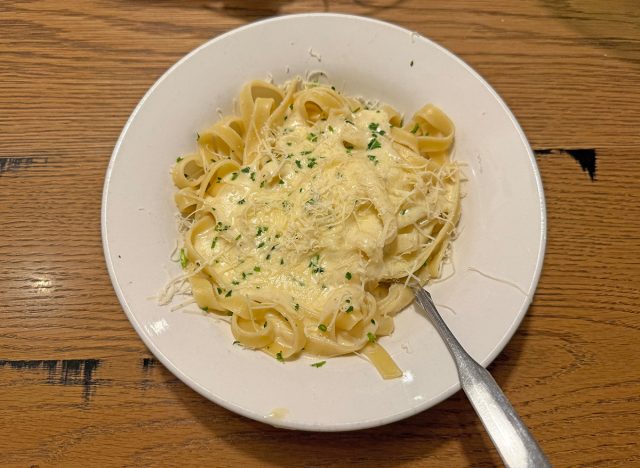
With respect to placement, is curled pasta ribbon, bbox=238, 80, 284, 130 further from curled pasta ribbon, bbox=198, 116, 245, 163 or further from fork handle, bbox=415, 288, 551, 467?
fork handle, bbox=415, 288, 551, 467

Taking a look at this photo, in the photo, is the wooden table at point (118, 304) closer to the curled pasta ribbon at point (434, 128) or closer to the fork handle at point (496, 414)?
the fork handle at point (496, 414)

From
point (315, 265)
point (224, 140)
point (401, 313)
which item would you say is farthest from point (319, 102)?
point (401, 313)

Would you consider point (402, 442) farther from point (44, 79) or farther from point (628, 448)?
point (44, 79)

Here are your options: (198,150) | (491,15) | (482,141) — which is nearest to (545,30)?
(491,15)

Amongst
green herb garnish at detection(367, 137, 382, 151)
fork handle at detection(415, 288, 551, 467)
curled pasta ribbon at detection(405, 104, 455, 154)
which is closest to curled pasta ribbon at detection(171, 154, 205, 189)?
green herb garnish at detection(367, 137, 382, 151)

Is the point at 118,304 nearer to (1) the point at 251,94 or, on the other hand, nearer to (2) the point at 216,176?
(2) the point at 216,176

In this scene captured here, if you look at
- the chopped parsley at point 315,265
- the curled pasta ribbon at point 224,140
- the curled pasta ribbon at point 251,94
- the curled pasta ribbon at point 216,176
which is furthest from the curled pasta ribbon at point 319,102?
the chopped parsley at point 315,265
